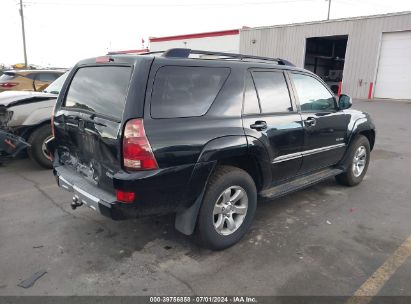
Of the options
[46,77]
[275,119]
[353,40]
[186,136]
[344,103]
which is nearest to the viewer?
[186,136]

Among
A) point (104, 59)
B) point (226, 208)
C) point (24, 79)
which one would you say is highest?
point (104, 59)

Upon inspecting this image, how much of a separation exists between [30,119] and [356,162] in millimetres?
5145

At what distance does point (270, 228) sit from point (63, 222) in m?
2.29

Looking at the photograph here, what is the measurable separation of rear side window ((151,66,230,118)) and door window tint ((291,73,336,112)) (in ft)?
4.15

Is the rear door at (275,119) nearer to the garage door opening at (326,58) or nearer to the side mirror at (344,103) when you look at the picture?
the side mirror at (344,103)

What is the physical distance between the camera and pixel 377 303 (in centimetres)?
261

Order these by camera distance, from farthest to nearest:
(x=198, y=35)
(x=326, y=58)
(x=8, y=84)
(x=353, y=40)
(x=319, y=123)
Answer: (x=198, y=35) → (x=326, y=58) → (x=353, y=40) → (x=8, y=84) → (x=319, y=123)

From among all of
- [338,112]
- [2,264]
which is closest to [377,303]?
[338,112]

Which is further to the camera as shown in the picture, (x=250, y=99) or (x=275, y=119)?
(x=275, y=119)

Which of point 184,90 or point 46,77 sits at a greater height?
point 184,90

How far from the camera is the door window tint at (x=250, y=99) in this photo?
11.2 feet

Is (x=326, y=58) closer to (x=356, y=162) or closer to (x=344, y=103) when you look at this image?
(x=356, y=162)

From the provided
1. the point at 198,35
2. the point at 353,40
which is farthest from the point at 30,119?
the point at 198,35

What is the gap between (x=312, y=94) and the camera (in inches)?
172
